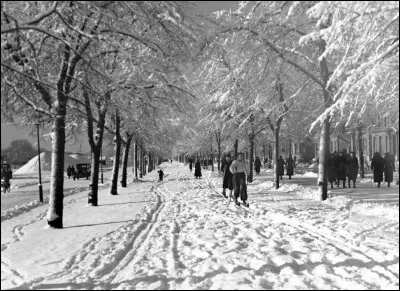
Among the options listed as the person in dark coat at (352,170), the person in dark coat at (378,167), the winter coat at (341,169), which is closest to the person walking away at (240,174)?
the winter coat at (341,169)

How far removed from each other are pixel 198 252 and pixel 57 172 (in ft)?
9.04

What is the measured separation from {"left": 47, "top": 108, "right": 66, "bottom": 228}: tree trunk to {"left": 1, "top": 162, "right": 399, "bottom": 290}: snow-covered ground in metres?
0.20

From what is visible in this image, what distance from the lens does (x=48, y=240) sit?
220 inches

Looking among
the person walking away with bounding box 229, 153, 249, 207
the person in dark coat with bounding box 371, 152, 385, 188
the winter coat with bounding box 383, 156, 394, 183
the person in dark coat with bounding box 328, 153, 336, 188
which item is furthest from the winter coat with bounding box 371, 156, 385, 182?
the person walking away with bounding box 229, 153, 249, 207

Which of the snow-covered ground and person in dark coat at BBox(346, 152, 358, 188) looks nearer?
the snow-covered ground

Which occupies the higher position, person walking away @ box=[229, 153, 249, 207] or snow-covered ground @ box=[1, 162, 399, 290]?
person walking away @ box=[229, 153, 249, 207]

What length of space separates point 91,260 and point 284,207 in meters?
8.40

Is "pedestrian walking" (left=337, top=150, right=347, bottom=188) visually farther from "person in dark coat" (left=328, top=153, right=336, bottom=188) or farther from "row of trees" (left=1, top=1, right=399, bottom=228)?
"row of trees" (left=1, top=1, right=399, bottom=228)

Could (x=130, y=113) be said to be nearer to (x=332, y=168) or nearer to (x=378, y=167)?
(x=332, y=168)

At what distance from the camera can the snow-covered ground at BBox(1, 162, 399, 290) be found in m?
5.23

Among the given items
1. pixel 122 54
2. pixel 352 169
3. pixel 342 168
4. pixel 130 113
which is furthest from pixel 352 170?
pixel 122 54

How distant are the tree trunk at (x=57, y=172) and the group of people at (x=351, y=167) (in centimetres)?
1588

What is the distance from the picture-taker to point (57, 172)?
20.8 feet

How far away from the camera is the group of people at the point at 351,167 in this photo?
1984cm
